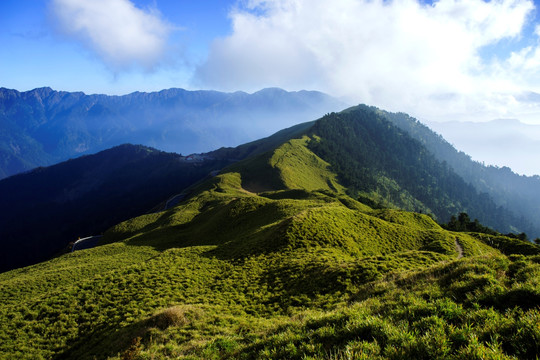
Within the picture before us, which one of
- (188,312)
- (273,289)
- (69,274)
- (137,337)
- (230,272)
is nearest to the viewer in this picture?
(137,337)

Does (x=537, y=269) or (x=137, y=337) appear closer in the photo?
(x=537, y=269)

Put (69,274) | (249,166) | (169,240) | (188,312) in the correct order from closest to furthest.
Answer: (188,312), (69,274), (169,240), (249,166)

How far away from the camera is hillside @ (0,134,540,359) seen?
7.74 meters

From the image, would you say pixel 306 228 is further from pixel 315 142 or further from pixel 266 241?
pixel 315 142

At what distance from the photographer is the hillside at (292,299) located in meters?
7.74

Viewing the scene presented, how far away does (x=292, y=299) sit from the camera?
1973cm

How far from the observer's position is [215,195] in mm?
87812

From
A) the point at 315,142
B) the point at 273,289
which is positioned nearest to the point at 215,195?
the point at 273,289

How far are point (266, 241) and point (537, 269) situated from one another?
82.8 ft

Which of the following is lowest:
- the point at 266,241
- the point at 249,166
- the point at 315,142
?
the point at 266,241

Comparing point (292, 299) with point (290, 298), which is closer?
point (292, 299)

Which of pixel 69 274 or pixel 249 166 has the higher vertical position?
pixel 249 166

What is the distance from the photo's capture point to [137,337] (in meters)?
14.7

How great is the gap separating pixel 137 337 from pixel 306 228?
23.5 meters
